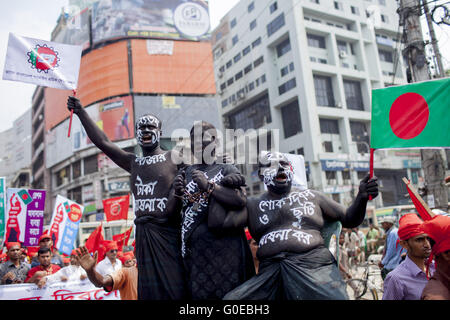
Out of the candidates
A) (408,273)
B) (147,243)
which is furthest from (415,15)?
(147,243)

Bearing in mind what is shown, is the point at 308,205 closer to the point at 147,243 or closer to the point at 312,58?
the point at 147,243

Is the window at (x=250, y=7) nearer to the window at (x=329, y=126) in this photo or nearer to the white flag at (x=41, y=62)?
the window at (x=329, y=126)

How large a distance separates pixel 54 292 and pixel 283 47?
132 ft

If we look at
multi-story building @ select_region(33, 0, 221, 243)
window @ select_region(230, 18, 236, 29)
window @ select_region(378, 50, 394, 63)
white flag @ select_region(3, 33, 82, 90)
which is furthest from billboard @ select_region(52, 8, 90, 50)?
white flag @ select_region(3, 33, 82, 90)

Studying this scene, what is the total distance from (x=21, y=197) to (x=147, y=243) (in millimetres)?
8319

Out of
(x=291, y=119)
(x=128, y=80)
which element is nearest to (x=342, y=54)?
(x=291, y=119)

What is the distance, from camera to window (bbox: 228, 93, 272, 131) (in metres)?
45.4

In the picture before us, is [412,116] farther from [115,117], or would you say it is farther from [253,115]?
[253,115]

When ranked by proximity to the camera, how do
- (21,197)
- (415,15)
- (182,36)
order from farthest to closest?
1. (182,36)
2. (21,197)
3. (415,15)

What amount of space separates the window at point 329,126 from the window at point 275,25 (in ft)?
38.0

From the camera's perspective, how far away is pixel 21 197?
10031 millimetres

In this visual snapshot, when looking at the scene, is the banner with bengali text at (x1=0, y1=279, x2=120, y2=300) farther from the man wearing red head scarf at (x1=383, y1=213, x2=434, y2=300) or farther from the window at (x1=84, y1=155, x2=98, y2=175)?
the window at (x1=84, y1=155, x2=98, y2=175)

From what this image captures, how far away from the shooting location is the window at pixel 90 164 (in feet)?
139

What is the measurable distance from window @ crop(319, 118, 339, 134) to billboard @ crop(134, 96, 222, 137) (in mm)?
11952
